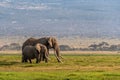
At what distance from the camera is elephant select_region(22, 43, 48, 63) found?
3831 cm

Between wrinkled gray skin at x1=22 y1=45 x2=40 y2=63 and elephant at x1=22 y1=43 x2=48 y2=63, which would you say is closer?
elephant at x1=22 y1=43 x2=48 y2=63

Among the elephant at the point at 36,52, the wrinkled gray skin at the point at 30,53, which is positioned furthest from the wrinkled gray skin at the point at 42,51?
the wrinkled gray skin at the point at 30,53

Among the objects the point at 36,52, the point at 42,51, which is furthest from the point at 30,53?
Answer: the point at 42,51

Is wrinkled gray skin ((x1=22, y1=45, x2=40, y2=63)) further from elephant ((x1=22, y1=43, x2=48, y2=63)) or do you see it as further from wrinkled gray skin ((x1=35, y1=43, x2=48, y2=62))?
wrinkled gray skin ((x1=35, y1=43, x2=48, y2=62))

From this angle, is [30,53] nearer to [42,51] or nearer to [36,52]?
[36,52]

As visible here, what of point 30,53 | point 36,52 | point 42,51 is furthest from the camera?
point 30,53

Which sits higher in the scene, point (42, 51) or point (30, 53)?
point (42, 51)

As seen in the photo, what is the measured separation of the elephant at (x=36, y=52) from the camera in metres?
38.3

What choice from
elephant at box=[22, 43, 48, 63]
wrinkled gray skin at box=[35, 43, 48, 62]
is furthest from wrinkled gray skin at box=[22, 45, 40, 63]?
Answer: wrinkled gray skin at box=[35, 43, 48, 62]

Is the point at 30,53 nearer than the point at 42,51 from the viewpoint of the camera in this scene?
No

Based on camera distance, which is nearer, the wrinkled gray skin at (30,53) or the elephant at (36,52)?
the elephant at (36,52)

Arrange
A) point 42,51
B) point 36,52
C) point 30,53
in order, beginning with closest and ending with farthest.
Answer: point 36,52 < point 42,51 < point 30,53

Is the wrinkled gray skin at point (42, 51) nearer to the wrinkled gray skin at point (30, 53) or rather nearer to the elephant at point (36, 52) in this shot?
the elephant at point (36, 52)

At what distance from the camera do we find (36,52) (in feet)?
126
